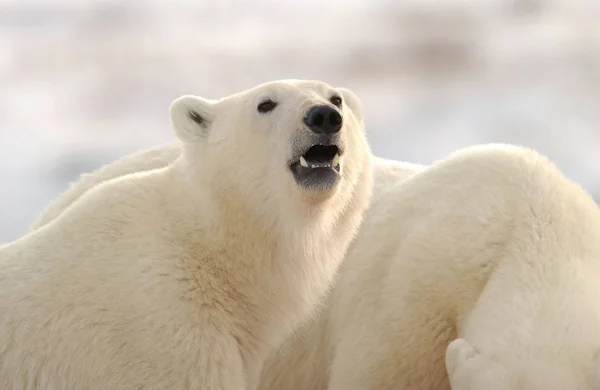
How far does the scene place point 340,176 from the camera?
2.47m

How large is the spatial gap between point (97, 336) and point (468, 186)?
1.55 m

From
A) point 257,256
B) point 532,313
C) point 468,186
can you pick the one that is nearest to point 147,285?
point 257,256

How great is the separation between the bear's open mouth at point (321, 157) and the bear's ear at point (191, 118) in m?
0.40

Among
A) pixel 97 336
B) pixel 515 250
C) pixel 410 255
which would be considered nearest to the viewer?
pixel 97 336

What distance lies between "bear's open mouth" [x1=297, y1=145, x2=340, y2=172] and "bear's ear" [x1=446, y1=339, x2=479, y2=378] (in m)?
0.65

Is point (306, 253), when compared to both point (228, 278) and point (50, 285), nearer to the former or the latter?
point (228, 278)

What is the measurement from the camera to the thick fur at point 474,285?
8.41 feet

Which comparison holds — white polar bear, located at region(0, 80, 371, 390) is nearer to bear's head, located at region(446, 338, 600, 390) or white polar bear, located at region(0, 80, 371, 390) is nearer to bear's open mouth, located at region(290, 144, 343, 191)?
bear's open mouth, located at region(290, 144, 343, 191)

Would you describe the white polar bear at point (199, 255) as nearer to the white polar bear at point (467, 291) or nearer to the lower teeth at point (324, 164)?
the lower teeth at point (324, 164)

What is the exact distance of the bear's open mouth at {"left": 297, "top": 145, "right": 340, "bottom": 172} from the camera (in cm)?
245

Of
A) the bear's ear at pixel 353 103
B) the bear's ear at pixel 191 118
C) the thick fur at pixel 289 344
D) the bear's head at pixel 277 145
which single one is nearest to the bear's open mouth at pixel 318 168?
the bear's head at pixel 277 145

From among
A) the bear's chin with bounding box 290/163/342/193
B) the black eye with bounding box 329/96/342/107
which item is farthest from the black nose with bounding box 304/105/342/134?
the black eye with bounding box 329/96/342/107

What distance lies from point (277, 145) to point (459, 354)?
815 millimetres

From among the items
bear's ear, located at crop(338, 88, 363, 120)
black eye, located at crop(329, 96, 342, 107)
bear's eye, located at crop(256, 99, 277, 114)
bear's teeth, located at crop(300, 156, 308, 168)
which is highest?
bear's eye, located at crop(256, 99, 277, 114)
